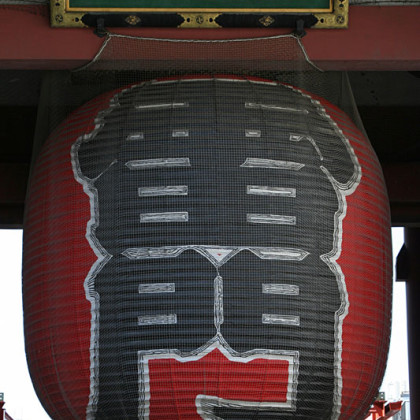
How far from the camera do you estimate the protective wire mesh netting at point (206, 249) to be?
324 cm

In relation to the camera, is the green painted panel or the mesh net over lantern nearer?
the mesh net over lantern

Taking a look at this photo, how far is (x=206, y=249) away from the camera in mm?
3264

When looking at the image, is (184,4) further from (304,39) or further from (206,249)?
(206,249)

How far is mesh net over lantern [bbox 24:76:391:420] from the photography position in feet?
10.6

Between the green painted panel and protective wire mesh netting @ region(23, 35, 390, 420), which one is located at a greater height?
the green painted panel

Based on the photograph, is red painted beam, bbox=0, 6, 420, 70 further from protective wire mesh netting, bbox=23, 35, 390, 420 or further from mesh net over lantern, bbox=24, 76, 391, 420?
mesh net over lantern, bbox=24, 76, 391, 420

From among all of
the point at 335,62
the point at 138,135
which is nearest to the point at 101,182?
the point at 138,135

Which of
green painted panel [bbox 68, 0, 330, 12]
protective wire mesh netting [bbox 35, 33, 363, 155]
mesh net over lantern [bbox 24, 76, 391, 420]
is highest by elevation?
green painted panel [bbox 68, 0, 330, 12]

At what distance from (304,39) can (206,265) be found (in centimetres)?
97

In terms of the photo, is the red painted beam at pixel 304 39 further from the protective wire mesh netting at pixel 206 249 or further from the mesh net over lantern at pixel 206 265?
the mesh net over lantern at pixel 206 265

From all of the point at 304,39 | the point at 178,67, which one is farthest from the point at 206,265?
the point at 304,39

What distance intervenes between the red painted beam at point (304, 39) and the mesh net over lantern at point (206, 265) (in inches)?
8.2

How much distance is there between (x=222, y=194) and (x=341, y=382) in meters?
0.78

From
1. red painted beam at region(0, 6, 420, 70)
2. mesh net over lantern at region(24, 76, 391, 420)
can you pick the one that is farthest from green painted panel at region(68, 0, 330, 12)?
mesh net over lantern at region(24, 76, 391, 420)
